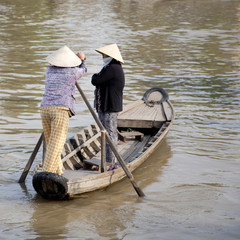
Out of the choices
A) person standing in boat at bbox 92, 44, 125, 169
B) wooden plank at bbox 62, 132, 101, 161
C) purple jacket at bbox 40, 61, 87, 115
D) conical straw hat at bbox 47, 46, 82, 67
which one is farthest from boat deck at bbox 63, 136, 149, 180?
conical straw hat at bbox 47, 46, 82, 67

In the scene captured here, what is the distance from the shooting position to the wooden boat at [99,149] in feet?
24.3

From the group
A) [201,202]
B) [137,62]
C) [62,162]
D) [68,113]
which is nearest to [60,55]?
[68,113]

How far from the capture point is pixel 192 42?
24.7 metres

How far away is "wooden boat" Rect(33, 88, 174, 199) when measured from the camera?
741 centimetres

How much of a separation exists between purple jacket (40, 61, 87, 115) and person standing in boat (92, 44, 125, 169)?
0.60 m

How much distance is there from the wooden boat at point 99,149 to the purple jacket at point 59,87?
92 centimetres

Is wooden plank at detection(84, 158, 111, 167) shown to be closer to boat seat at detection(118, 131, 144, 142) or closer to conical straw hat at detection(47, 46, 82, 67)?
conical straw hat at detection(47, 46, 82, 67)

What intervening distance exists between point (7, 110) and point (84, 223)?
6323 millimetres

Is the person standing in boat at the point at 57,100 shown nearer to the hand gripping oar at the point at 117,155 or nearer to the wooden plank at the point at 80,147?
the hand gripping oar at the point at 117,155

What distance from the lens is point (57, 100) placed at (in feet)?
24.5

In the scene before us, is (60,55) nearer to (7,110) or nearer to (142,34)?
(7,110)

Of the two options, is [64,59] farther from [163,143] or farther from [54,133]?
[163,143]

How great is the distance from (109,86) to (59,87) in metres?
0.90

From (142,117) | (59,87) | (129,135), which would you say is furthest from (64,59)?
(142,117)
